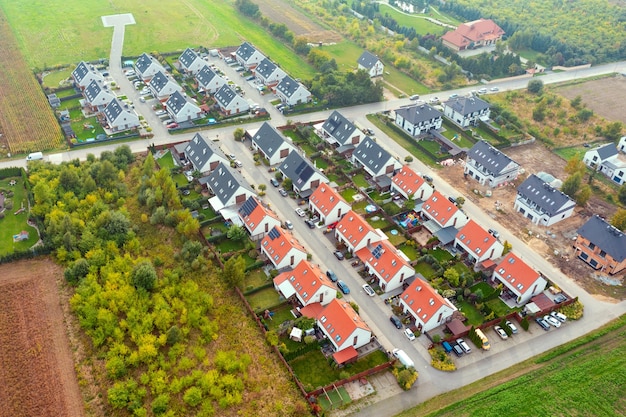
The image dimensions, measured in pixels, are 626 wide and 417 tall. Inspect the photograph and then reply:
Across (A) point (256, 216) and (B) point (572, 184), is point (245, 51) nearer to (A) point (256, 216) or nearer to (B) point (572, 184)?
(A) point (256, 216)

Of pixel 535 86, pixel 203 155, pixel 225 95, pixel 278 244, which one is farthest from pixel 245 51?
pixel 278 244

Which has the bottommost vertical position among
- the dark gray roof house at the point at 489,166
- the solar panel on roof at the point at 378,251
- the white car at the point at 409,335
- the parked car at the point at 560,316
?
the white car at the point at 409,335

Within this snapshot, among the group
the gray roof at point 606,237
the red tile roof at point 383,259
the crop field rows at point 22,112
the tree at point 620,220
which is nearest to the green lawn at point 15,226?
the crop field rows at point 22,112

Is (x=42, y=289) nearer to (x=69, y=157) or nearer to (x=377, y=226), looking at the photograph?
(x=69, y=157)

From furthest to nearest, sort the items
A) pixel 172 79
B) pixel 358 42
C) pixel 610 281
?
1. pixel 358 42
2. pixel 172 79
3. pixel 610 281

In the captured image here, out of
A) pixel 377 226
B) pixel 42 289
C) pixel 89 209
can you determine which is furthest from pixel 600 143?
pixel 42 289

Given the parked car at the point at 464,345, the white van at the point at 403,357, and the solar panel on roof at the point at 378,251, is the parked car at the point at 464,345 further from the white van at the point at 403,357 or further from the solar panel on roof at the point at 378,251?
the solar panel on roof at the point at 378,251
